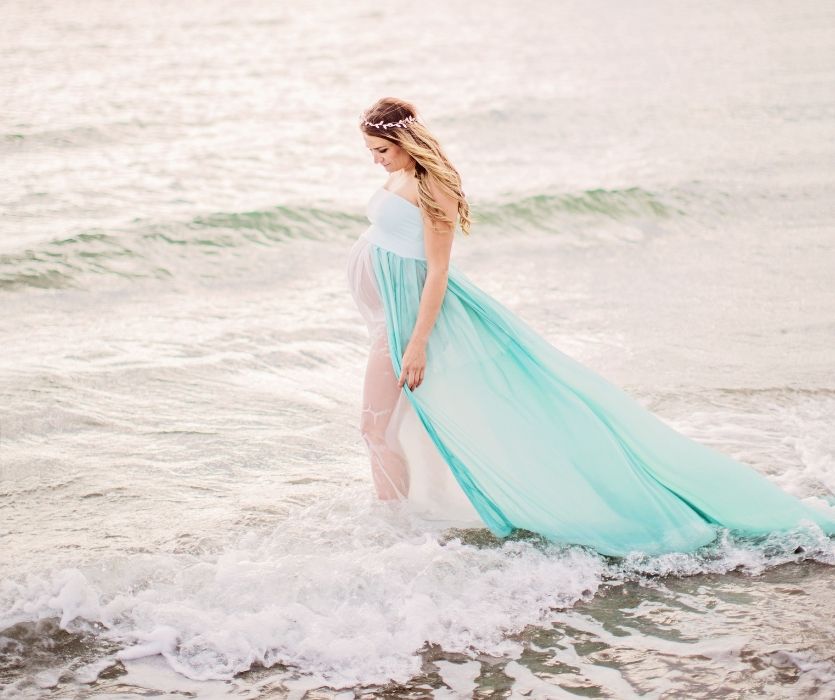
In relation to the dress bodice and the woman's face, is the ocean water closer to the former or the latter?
the dress bodice

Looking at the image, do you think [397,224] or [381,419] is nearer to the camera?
[397,224]

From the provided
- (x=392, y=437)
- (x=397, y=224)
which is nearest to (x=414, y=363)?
(x=392, y=437)

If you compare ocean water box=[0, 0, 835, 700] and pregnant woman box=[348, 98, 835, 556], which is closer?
ocean water box=[0, 0, 835, 700]

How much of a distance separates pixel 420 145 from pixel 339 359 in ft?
12.0

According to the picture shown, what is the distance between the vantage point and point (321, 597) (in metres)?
4.46

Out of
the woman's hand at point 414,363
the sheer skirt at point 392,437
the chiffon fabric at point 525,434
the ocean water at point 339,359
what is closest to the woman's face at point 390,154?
the chiffon fabric at point 525,434

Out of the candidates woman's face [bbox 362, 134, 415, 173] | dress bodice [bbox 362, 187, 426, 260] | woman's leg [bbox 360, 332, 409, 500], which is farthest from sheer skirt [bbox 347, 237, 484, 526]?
woman's face [bbox 362, 134, 415, 173]

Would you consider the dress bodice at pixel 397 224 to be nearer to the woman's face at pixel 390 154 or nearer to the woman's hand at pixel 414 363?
the woman's face at pixel 390 154

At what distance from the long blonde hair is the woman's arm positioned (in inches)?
1.1

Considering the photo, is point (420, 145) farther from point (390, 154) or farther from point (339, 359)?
point (339, 359)

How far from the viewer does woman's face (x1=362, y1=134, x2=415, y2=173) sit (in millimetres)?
4426

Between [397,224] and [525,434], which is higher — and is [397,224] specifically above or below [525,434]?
above

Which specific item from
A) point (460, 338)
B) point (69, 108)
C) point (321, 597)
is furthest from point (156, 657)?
point (69, 108)

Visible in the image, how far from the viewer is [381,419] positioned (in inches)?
191
